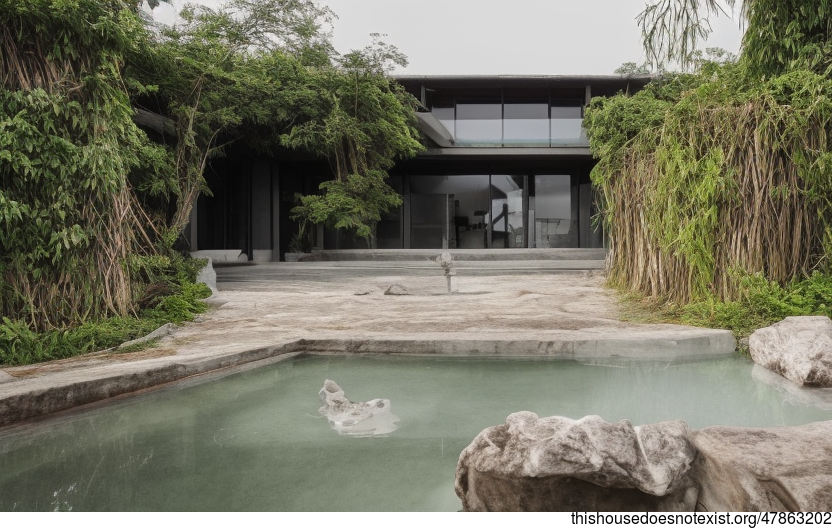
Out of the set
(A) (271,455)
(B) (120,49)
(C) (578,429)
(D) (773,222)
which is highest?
(B) (120,49)

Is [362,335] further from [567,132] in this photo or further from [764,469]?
[567,132]

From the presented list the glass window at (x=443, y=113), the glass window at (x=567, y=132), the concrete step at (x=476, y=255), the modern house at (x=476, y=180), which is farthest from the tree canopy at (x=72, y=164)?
the glass window at (x=567, y=132)

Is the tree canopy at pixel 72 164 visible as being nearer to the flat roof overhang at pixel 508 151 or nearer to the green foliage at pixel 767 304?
the green foliage at pixel 767 304

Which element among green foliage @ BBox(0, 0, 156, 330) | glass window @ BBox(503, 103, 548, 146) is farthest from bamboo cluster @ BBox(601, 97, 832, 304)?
glass window @ BBox(503, 103, 548, 146)

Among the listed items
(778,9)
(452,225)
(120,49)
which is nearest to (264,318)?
(120,49)

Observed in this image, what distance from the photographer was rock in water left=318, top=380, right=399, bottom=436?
245 cm

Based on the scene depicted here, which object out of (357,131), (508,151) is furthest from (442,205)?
(357,131)

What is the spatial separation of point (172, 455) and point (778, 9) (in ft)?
18.5

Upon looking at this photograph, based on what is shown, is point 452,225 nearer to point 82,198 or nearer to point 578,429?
point 82,198

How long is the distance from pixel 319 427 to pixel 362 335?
146 centimetres

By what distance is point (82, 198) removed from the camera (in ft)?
13.5

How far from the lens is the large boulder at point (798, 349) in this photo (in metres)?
3.04

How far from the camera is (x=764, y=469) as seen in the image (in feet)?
4.36

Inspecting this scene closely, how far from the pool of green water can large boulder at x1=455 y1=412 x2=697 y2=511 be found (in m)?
0.30
